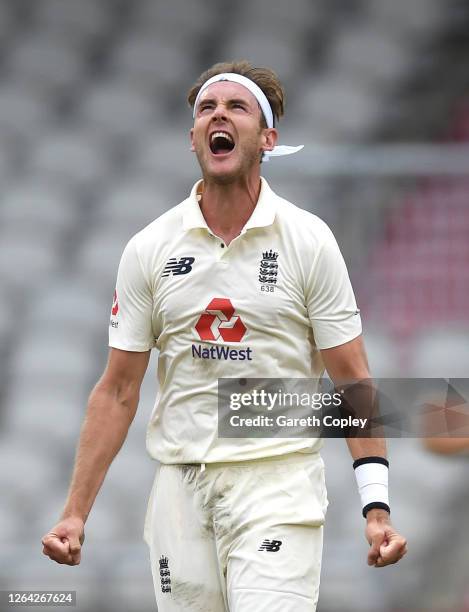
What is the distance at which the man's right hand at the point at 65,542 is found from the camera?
3.20m

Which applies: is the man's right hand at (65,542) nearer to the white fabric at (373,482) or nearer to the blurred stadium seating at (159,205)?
the white fabric at (373,482)

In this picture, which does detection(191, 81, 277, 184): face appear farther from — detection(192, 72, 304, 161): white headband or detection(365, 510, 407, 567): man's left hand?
detection(365, 510, 407, 567): man's left hand

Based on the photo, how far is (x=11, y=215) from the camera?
757cm

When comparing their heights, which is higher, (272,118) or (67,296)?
(67,296)

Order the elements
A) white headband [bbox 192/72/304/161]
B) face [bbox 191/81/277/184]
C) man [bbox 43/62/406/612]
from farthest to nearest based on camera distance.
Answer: white headband [bbox 192/72/304/161]
face [bbox 191/81/277/184]
man [bbox 43/62/406/612]

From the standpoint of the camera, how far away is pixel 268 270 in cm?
331

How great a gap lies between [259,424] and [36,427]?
3.67 meters

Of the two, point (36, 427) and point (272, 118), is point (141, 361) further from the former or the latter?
point (36, 427)

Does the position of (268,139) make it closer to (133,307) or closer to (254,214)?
(254,214)

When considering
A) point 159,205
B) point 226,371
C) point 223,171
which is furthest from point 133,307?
point 159,205

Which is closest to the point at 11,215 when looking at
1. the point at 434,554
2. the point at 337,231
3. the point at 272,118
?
the point at 337,231

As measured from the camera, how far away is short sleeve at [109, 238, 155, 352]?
339 centimetres

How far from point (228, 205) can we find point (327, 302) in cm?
40

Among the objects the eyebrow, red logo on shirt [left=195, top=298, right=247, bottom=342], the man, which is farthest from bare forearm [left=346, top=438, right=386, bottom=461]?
the eyebrow
